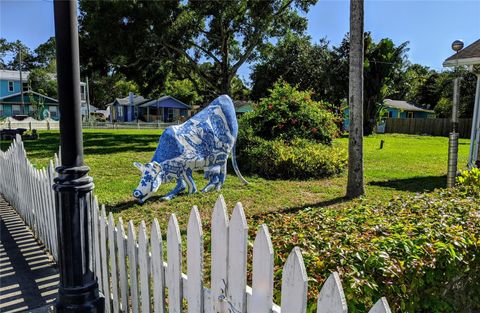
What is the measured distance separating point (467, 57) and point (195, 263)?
1033cm

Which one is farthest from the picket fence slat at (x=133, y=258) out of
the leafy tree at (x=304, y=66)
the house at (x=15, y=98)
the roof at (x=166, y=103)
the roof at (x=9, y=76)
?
the roof at (x=9, y=76)

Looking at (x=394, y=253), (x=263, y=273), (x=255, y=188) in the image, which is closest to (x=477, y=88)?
(x=255, y=188)

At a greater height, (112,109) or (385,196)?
(112,109)

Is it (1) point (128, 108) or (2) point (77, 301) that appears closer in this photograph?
(2) point (77, 301)

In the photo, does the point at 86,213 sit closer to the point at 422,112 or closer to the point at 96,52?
the point at 96,52

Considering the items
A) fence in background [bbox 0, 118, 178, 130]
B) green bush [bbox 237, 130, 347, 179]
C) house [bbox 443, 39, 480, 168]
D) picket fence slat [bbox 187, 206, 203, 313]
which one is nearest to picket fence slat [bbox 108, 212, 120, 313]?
picket fence slat [bbox 187, 206, 203, 313]

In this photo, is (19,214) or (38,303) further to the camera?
(19,214)

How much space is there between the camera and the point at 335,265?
201 centimetres

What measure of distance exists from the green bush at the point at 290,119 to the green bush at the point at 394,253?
9309 millimetres

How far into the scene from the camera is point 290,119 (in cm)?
1260

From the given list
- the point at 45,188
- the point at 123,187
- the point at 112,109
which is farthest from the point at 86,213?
the point at 112,109

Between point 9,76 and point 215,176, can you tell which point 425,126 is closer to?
point 215,176

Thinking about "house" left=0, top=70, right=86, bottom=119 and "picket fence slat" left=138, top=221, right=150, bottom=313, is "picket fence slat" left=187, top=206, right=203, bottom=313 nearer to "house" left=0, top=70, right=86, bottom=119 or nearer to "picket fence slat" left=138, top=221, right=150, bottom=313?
"picket fence slat" left=138, top=221, right=150, bottom=313

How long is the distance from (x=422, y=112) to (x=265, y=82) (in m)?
24.9
